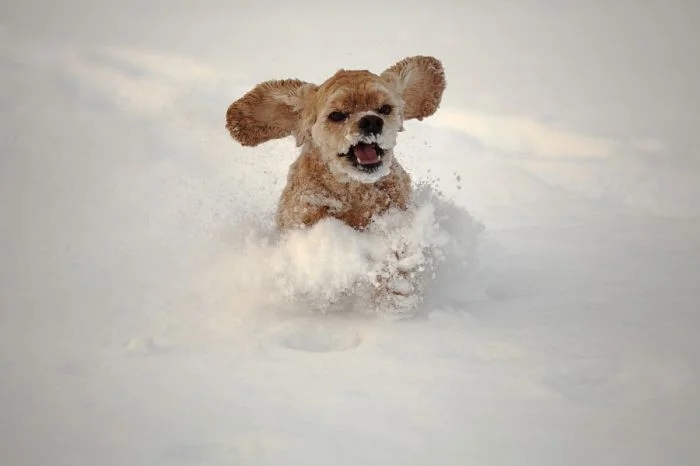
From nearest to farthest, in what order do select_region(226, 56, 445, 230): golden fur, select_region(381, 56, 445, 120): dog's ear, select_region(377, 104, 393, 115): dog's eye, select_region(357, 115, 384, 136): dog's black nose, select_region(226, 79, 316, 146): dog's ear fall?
1. select_region(357, 115, 384, 136): dog's black nose
2. select_region(226, 56, 445, 230): golden fur
3. select_region(377, 104, 393, 115): dog's eye
4. select_region(226, 79, 316, 146): dog's ear
5. select_region(381, 56, 445, 120): dog's ear

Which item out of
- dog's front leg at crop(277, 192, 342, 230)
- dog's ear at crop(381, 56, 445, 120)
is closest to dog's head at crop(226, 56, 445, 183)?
dog's ear at crop(381, 56, 445, 120)

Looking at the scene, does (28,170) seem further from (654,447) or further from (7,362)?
(654,447)

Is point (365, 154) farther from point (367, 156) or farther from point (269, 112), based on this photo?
point (269, 112)

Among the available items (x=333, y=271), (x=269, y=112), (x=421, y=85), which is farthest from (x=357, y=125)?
(x=421, y=85)

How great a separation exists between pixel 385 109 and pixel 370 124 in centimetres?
31

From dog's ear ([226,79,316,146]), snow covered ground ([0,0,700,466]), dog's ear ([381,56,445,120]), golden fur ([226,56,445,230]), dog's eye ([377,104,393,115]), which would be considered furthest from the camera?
dog's ear ([381,56,445,120])

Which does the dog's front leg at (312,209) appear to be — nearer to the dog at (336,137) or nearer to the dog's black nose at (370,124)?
the dog at (336,137)

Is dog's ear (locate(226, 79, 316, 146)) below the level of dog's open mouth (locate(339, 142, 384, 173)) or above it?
above

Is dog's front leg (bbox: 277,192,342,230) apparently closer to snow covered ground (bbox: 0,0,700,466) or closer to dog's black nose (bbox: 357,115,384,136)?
snow covered ground (bbox: 0,0,700,466)

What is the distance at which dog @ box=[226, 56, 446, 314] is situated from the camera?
3.50 meters

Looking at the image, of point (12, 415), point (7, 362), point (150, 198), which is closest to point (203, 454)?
point (12, 415)

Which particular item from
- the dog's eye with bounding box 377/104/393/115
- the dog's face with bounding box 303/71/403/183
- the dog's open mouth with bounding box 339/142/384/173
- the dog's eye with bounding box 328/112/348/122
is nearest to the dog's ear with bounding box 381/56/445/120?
the dog's face with bounding box 303/71/403/183

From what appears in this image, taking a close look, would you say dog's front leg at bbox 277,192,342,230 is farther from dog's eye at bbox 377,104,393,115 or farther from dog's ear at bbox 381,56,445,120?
dog's ear at bbox 381,56,445,120

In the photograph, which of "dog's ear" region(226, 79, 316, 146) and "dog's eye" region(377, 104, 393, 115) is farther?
"dog's ear" region(226, 79, 316, 146)
